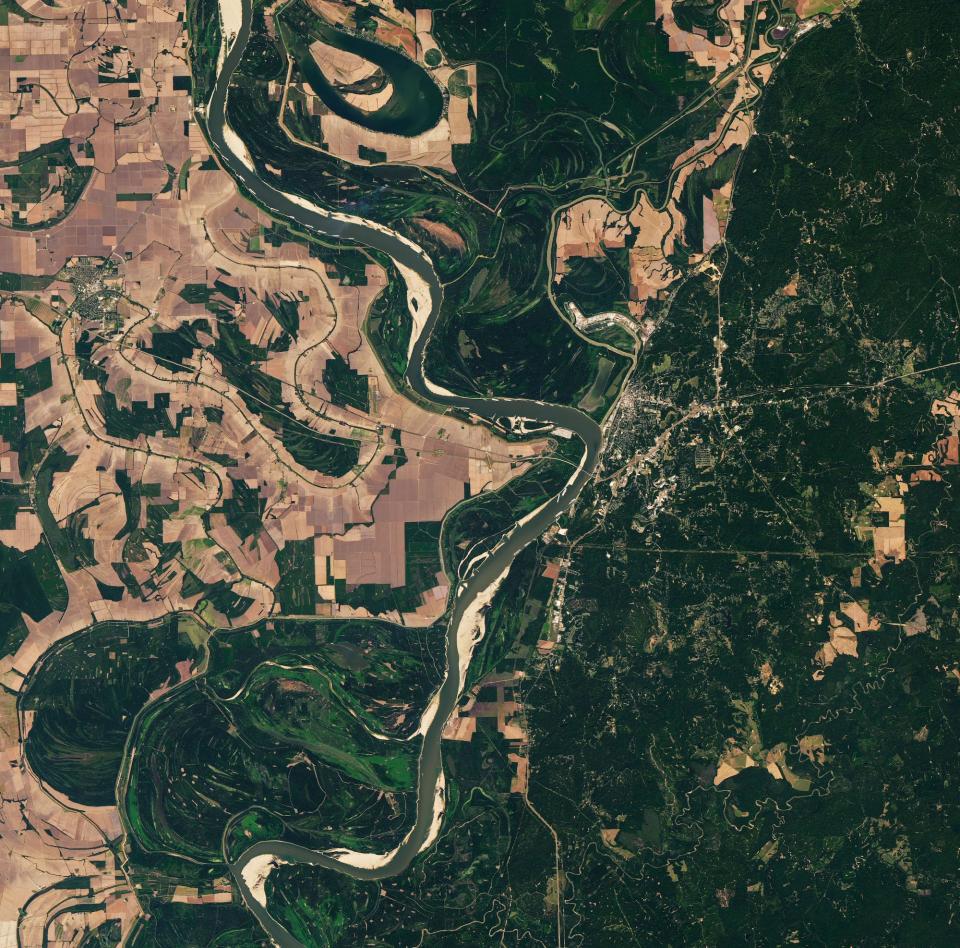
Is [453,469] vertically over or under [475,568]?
over

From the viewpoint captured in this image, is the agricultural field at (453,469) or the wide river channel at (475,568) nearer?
the agricultural field at (453,469)

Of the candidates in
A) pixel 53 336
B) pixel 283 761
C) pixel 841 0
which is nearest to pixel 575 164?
pixel 841 0

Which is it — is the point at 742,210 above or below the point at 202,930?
above

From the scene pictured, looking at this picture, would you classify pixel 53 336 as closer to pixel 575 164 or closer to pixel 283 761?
pixel 283 761

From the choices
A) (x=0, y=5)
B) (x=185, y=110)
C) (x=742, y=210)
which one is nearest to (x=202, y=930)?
(x=185, y=110)

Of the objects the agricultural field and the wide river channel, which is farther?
the wide river channel

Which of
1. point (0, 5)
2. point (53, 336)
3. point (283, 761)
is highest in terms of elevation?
point (0, 5)
